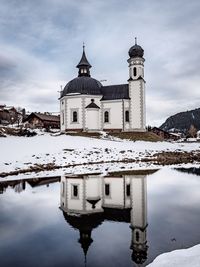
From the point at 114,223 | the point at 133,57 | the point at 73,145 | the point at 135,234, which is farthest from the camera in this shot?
the point at 133,57

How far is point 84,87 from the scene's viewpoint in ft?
196

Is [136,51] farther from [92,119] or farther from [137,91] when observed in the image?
[92,119]

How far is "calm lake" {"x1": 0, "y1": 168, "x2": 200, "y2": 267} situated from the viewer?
24.9 feet

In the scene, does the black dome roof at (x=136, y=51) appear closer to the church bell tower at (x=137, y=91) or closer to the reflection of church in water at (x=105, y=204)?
the church bell tower at (x=137, y=91)

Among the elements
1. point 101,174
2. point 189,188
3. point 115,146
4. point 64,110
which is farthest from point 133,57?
point 189,188

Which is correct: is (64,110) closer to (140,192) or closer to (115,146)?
(115,146)

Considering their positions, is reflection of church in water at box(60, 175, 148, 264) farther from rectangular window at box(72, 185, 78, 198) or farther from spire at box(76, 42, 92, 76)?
spire at box(76, 42, 92, 76)

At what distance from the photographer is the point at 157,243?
27.1 ft

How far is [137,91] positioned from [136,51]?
26.0 ft

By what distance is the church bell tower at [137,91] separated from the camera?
190 feet

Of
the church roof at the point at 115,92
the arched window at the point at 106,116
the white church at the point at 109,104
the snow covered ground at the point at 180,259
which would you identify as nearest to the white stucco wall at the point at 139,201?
the snow covered ground at the point at 180,259

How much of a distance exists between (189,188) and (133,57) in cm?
4623

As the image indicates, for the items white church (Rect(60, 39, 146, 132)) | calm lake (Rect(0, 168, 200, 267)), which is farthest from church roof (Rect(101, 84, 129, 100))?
calm lake (Rect(0, 168, 200, 267))

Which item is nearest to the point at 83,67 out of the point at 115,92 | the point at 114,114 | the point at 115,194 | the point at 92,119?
the point at 115,92
